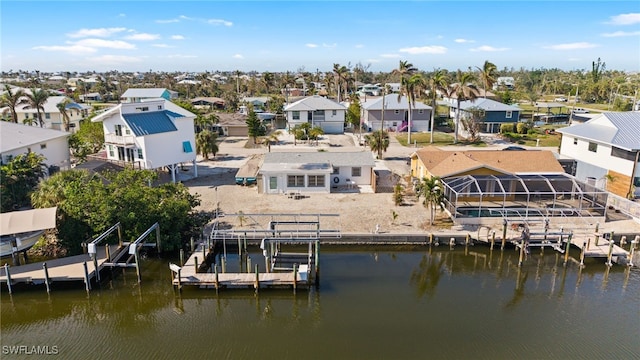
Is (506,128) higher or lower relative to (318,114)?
lower

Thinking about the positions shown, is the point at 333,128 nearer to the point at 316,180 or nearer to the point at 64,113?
the point at 316,180

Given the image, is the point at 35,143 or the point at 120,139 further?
the point at 120,139

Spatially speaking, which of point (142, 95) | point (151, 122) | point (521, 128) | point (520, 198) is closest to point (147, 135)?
point (151, 122)

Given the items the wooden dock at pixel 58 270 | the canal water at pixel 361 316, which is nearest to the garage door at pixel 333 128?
the canal water at pixel 361 316

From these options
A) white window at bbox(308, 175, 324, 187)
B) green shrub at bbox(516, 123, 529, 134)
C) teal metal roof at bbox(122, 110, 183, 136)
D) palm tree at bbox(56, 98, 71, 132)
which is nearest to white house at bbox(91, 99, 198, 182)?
teal metal roof at bbox(122, 110, 183, 136)

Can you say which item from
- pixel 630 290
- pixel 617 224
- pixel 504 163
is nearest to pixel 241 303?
pixel 630 290

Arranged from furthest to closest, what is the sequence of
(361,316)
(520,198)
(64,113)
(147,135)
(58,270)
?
A: (64,113) < (147,135) < (520,198) < (58,270) < (361,316)

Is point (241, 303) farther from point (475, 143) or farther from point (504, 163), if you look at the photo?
point (475, 143)
